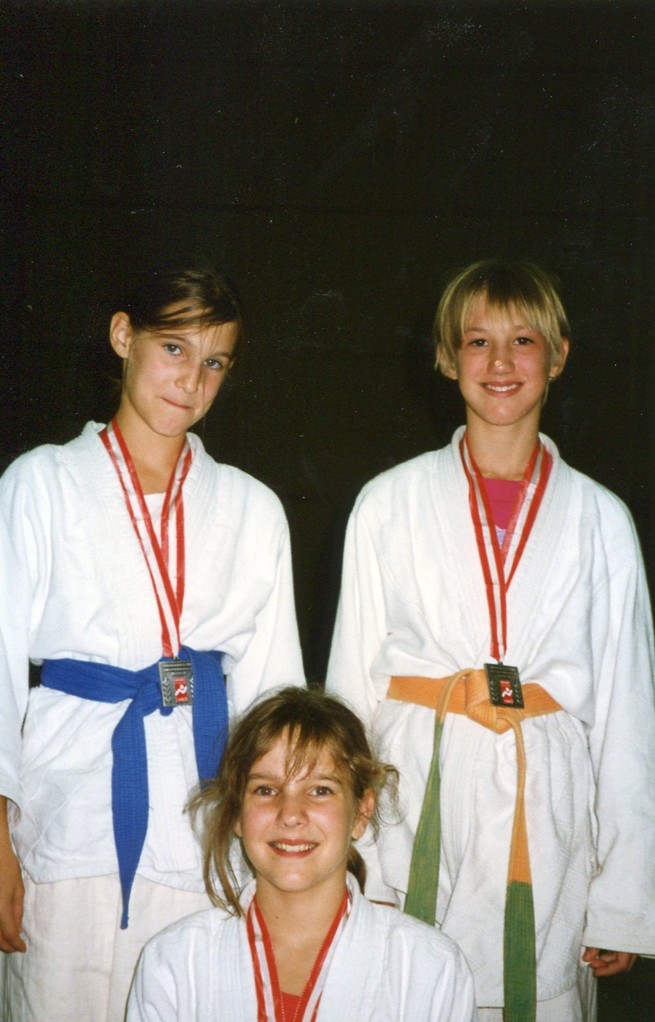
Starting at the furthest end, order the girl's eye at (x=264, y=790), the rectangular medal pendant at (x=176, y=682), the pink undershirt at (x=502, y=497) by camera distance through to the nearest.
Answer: the pink undershirt at (x=502, y=497), the rectangular medal pendant at (x=176, y=682), the girl's eye at (x=264, y=790)

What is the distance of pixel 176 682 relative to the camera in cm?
183

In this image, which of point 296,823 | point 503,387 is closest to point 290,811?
point 296,823

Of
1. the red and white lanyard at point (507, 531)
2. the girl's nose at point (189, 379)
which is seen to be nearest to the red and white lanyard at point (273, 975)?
the red and white lanyard at point (507, 531)

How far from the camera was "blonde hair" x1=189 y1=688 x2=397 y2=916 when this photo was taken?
175 cm

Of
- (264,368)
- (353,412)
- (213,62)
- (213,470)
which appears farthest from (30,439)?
(213,470)

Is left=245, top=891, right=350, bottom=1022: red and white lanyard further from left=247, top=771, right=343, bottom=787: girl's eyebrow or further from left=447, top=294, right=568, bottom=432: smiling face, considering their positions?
left=447, top=294, right=568, bottom=432: smiling face

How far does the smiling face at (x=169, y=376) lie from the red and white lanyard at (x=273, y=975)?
35.6 inches

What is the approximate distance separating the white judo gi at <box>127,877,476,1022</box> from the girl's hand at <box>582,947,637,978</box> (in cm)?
44

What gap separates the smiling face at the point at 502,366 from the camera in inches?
80.5

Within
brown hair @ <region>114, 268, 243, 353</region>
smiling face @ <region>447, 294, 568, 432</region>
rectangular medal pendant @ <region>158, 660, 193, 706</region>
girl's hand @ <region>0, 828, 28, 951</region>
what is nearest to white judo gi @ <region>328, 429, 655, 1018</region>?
smiling face @ <region>447, 294, 568, 432</region>

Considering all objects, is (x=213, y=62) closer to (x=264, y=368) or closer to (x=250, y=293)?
(x=250, y=293)

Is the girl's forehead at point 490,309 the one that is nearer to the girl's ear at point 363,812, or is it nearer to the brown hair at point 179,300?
the brown hair at point 179,300

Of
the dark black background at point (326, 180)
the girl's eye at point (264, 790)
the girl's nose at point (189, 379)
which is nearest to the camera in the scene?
the girl's eye at point (264, 790)

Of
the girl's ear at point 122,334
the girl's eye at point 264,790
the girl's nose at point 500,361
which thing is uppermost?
the girl's ear at point 122,334
